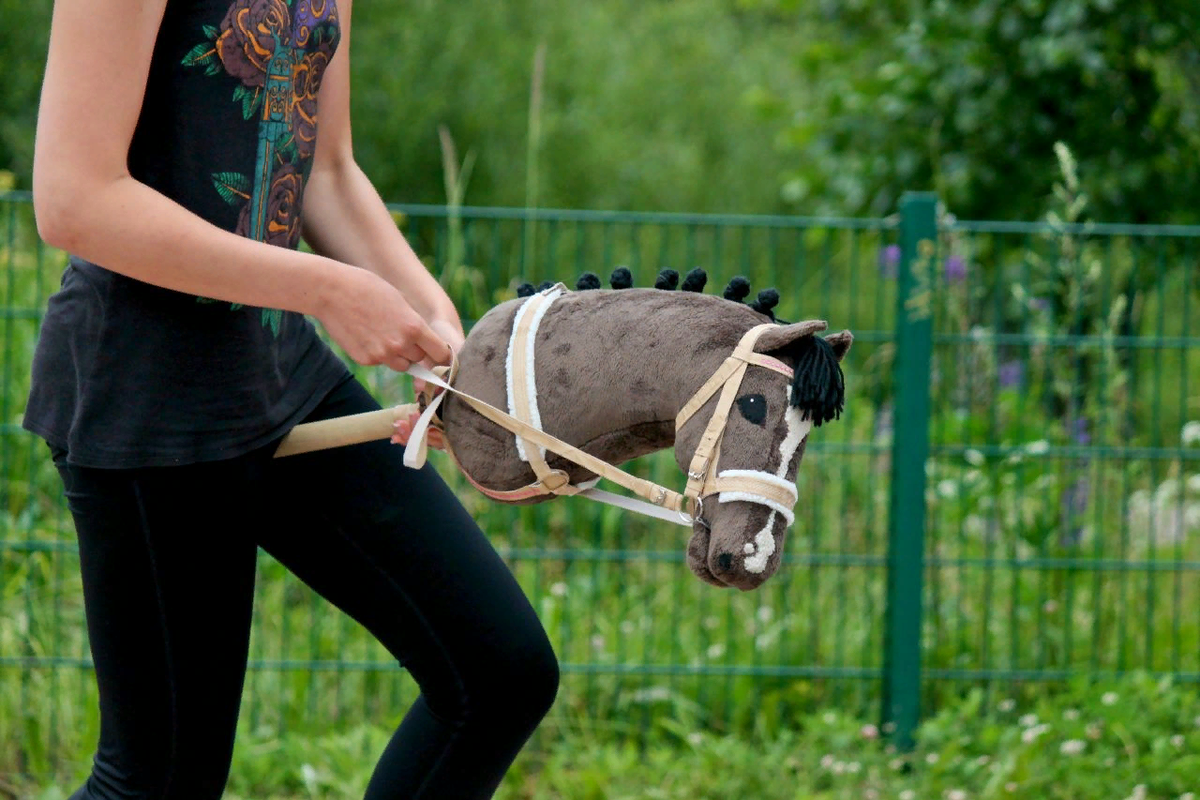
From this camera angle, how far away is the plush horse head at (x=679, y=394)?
1.54 m

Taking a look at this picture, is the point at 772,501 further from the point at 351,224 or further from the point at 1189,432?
the point at 1189,432

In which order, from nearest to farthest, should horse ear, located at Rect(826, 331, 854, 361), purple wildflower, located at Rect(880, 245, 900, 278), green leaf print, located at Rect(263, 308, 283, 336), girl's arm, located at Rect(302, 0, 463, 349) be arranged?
horse ear, located at Rect(826, 331, 854, 361) → green leaf print, located at Rect(263, 308, 283, 336) → girl's arm, located at Rect(302, 0, 463, 349) → purple wildflower, located at Rect(880, 245, 900, 278)

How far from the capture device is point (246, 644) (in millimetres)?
1811

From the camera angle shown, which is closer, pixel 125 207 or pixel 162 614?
pixel 125 207

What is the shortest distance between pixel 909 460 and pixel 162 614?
2.29 metres

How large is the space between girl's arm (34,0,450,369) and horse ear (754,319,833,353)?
0.46 metres

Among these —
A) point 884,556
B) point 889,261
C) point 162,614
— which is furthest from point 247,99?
point 889,261

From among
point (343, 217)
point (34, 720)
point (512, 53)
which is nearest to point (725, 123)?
point (512, 53)

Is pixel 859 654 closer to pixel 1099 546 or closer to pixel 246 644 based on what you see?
pixel 1099 546

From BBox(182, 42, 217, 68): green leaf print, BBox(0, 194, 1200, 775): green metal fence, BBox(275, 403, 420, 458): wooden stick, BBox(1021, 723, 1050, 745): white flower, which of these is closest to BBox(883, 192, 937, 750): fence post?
BBox(0, 194, 1200, 775): green metal fence

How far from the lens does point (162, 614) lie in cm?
169

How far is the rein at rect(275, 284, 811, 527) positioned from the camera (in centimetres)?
156

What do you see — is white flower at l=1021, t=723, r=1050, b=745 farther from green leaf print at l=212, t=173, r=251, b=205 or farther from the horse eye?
green leaf print at l=212, t=173, r=251, b=205

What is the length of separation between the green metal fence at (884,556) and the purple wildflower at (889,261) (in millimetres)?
257
